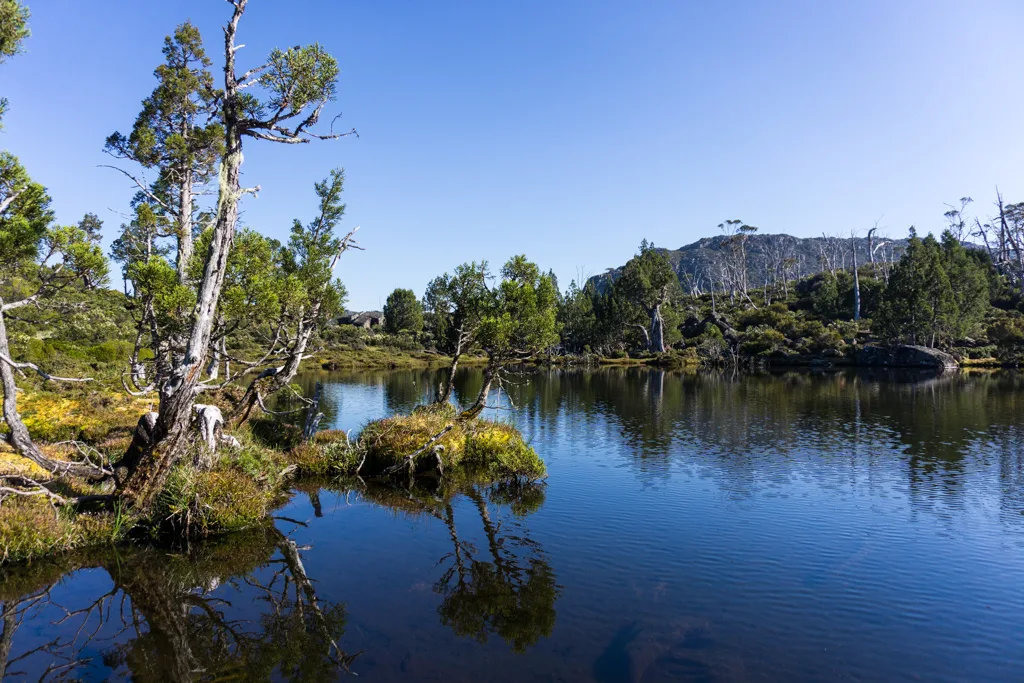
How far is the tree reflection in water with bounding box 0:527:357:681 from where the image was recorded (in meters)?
10.5

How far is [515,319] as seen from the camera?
92.4 ft

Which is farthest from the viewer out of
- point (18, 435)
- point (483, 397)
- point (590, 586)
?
point (483, 397)

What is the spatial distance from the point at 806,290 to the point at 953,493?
14290cm

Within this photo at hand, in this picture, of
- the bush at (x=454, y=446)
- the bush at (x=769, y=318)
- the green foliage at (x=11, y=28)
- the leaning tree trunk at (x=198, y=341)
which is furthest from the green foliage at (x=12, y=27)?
the bush at (x=769, y=318)

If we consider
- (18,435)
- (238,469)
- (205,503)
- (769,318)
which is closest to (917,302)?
(769,318)

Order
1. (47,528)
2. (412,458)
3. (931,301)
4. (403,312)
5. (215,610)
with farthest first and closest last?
(403,312) → (931,301) → (412,458) → (47,528) → (215,610)

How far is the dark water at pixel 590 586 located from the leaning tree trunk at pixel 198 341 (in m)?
1.91

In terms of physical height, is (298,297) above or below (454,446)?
above

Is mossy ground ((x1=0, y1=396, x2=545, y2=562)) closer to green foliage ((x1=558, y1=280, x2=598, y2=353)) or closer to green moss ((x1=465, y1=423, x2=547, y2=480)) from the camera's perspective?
green moss ((x1=465, y1=423, x2=547, y2=480))

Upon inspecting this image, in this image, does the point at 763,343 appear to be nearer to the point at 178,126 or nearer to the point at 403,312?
the point at 403,312

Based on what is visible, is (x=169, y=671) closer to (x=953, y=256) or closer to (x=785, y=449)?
(x=785, y=449)

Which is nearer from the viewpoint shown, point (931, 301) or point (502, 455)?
point (502, 455)

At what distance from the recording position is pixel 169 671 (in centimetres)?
1033

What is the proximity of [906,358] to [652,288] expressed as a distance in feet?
135
